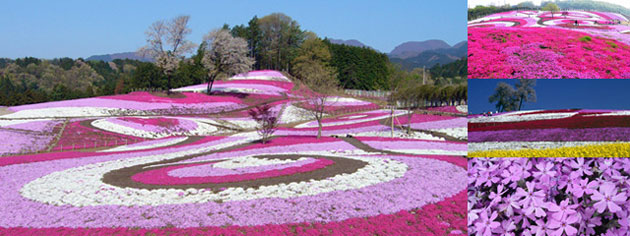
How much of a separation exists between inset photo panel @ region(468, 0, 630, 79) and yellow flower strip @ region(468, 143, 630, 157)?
31.8 inches

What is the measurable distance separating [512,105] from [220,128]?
1666 inches

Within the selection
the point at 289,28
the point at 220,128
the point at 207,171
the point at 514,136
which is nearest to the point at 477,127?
the point at 514,136

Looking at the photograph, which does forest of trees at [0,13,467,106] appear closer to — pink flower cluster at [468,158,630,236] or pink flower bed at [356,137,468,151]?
pink flower bed at [356,137,468,151]

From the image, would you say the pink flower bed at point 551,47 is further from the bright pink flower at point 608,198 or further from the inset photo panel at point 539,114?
the bright pink flower at point 608,198

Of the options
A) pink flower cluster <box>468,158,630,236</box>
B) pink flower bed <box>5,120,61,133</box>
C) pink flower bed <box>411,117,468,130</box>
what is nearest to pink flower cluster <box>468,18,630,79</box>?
pink flower cluster <box>468,158,630,236</box>

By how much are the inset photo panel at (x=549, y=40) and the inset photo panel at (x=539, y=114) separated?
11 centimetres

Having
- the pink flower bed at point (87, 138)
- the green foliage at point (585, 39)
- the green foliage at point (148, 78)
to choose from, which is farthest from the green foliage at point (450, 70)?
the green foliage at point (585, 39)

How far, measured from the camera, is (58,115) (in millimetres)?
43750

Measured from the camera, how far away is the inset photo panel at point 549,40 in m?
4.77

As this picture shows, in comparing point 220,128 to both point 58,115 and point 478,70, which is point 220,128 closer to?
point 58,115

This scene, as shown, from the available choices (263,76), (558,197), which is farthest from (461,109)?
(263,76)

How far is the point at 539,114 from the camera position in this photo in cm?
545

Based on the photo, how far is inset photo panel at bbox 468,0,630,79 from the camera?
4773 millimetres

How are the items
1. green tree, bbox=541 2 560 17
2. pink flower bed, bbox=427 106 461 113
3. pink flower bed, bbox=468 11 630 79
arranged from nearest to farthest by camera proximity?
pink flower bed, bbox=468 11 630 79
green tree, bbox=541 2 560 17
pink flower bed, bbox=427 106 461 113
